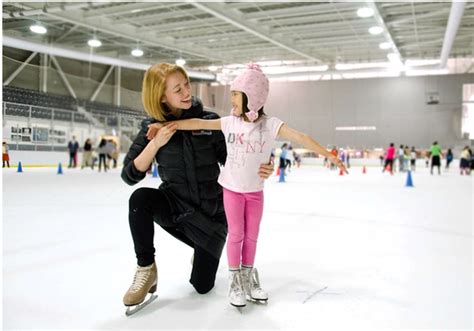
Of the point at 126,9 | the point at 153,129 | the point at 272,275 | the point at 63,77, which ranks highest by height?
the point at 126,9

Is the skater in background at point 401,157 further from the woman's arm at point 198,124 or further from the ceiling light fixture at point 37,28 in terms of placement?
the woman's arm at point 198,124

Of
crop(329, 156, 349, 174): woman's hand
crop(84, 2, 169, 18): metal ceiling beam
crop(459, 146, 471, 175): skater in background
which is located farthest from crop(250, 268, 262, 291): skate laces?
crop(459, 146, 471, 175): skater in background

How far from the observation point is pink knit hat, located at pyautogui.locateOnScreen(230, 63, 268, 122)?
1.35 m

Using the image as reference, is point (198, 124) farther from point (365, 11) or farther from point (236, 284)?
point (365, 11)

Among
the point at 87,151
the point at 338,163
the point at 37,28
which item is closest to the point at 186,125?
the point at 338,163

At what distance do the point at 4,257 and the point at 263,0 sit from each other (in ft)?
29.1

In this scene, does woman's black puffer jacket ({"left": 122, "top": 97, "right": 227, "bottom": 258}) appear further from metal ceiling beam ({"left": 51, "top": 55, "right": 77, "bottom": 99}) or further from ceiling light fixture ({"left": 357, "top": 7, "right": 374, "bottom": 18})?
ceiling light fixture ({"left": 357, "top": 7, "right": 374, "bottom": 18})

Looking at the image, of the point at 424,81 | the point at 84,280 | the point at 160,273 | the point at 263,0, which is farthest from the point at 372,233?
the point at 424,81

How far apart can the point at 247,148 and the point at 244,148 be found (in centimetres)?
1

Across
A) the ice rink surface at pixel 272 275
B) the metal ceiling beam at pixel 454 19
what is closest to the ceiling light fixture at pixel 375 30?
the metal ceiling beam at pixel 454 19

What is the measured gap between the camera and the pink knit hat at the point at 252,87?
1351 mm

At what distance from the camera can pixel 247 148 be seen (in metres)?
1.39

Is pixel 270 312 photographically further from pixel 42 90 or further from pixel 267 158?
pixel 42 90

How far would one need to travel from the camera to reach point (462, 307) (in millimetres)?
1422
